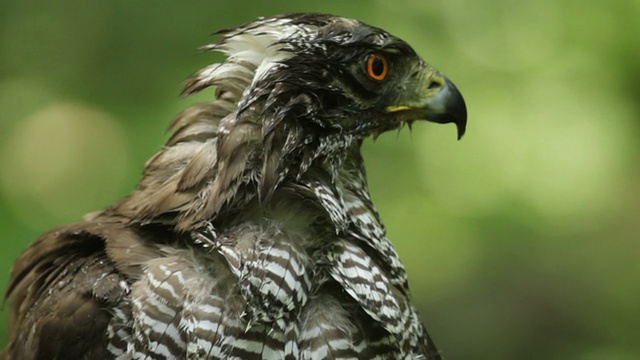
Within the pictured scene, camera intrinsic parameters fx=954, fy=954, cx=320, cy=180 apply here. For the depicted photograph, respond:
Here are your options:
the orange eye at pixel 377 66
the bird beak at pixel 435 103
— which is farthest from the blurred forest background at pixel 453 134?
the orange eye at pixel 377 66

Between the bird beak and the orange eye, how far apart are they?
15 centimetres

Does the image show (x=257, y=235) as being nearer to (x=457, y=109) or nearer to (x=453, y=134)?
(x=457, y=109)

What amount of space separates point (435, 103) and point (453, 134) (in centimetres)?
237

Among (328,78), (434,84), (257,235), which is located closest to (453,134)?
(434,84)

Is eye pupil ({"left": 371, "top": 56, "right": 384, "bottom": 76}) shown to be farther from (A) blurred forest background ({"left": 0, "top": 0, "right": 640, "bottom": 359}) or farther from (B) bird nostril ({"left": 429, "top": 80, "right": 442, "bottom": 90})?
(A) blurred forest background ({"left": 0, "top": 0, "right": 640, "bottom": 359})

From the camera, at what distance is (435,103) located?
3.43 metres

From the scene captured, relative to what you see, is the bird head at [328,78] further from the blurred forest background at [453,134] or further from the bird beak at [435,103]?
A: the blurred forest background at [453,134]

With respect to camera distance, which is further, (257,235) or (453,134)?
(453,134)

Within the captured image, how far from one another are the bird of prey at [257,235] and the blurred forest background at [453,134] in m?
1.75

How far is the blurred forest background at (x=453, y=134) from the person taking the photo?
204 inches

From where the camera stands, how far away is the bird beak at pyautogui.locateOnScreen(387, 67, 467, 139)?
3410 mm

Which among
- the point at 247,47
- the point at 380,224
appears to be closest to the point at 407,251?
the point at 380,224

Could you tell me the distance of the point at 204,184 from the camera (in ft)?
9.93

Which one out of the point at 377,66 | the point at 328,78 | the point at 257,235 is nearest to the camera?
the point at 257,235
